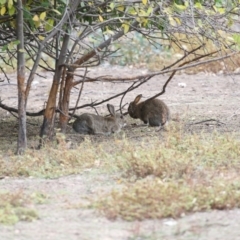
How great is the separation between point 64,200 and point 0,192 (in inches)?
19.2

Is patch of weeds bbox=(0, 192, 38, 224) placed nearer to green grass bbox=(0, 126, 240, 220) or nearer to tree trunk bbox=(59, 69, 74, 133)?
green grass bbox=(0, 126, 240, 220)

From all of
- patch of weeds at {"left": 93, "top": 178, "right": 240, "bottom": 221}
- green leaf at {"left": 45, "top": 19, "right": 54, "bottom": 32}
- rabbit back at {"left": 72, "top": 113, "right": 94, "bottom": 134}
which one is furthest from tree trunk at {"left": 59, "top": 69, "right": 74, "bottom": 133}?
patch of weeds at {"left": 93, "top": 178, "right": 240, "bottom": 221}

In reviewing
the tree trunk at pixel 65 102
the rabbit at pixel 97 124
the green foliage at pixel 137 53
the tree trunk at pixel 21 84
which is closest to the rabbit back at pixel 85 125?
the rabbit at pixel 97 124

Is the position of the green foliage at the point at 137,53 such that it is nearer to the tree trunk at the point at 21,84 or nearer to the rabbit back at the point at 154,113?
the rabbit back at the point at 154,113

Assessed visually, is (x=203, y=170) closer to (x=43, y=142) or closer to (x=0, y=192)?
(x=0, y=192)

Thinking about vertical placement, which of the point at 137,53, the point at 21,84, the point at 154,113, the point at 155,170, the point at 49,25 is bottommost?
the point at 155,170

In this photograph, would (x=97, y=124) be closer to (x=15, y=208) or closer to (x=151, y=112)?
(x=151, y=112)

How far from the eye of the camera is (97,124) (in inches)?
340

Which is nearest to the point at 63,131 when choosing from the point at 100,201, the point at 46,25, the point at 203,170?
the point at 46,25

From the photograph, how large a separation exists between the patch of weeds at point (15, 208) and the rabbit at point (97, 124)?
10.3 feet

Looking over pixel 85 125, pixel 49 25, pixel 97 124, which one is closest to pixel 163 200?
pixel 49 25

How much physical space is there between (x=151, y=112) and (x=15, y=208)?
4129mm

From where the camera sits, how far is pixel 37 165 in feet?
21.4

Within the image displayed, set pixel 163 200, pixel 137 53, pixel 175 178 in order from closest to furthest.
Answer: pixel 163 200 < pixel 175 178 < pixel 137 53
